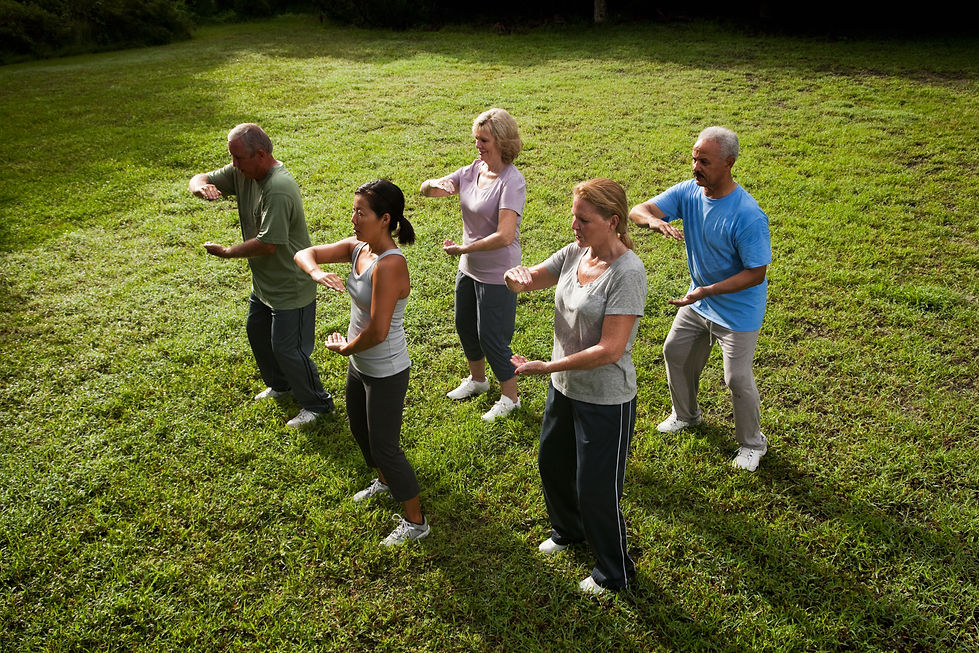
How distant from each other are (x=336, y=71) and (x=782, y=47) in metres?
11.4

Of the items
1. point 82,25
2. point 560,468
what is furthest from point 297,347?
point 82,25

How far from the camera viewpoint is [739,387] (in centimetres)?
451

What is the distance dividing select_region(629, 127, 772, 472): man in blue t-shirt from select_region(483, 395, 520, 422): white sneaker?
4.08 feet

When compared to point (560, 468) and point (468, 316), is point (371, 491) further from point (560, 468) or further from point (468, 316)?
point (468, 316)

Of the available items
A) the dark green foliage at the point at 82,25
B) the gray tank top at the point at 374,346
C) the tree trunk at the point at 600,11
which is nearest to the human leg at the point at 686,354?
the gray tank top at the point at 374,346

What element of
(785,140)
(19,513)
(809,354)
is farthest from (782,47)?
(19,513)

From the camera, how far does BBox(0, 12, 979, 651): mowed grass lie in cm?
374

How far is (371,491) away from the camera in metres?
4.53

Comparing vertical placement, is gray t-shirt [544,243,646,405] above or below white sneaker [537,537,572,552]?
above

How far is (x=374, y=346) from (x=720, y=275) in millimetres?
2318

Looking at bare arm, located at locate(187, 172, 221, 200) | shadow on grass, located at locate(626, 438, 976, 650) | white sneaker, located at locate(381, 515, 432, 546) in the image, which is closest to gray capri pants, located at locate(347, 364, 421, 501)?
white sneaker, located at locate(381, 515, 432, 546)

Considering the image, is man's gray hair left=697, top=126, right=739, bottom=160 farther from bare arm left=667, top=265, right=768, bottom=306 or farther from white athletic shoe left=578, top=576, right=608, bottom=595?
white athletic shoe left=578, top=576, right=608, bottom=595

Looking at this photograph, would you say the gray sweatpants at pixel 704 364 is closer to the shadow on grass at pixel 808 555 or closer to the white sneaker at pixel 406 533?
the shadow on grass at pixel 808 555

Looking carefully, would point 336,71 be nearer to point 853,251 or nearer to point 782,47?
point 782,47
